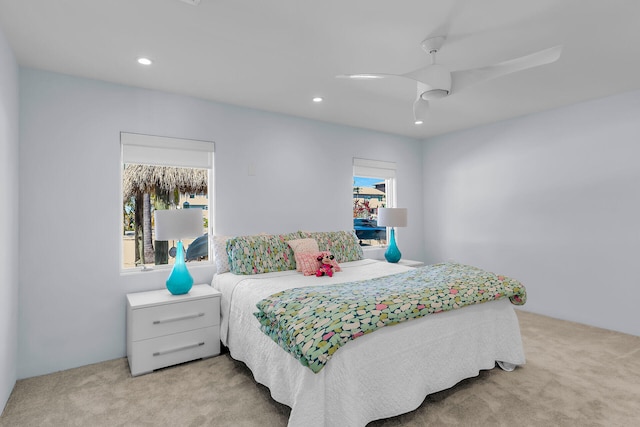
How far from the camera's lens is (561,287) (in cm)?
394

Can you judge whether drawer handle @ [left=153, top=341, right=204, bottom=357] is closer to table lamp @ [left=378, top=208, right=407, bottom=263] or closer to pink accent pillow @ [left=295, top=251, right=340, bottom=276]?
pink accent pillow @ [left=295, top=251, right=340, bottom=276]

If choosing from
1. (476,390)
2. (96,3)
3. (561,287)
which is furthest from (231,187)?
(561,287)

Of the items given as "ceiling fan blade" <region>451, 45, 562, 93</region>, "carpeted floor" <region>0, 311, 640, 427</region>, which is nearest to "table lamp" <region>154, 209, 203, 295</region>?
"carpeted floor" <region>0, 311, 640, 427</region>

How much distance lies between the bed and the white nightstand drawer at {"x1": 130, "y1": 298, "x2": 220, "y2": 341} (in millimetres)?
127

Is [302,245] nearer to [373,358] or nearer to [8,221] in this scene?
[373,358]

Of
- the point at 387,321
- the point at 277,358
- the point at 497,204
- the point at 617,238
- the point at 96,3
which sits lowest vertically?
the point at 277,358

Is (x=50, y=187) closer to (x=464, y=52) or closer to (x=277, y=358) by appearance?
(x=277, y=358)

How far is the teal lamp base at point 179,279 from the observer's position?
293cm

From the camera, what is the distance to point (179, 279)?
9.65ft

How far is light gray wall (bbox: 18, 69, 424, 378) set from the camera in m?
2.71

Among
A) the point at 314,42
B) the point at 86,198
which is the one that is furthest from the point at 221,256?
the point at 314,42

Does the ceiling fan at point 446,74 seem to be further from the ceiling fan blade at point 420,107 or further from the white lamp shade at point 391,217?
the white lamp shade at point 391,217

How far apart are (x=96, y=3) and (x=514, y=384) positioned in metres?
3.66

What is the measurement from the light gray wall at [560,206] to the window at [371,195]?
3.02 ft
